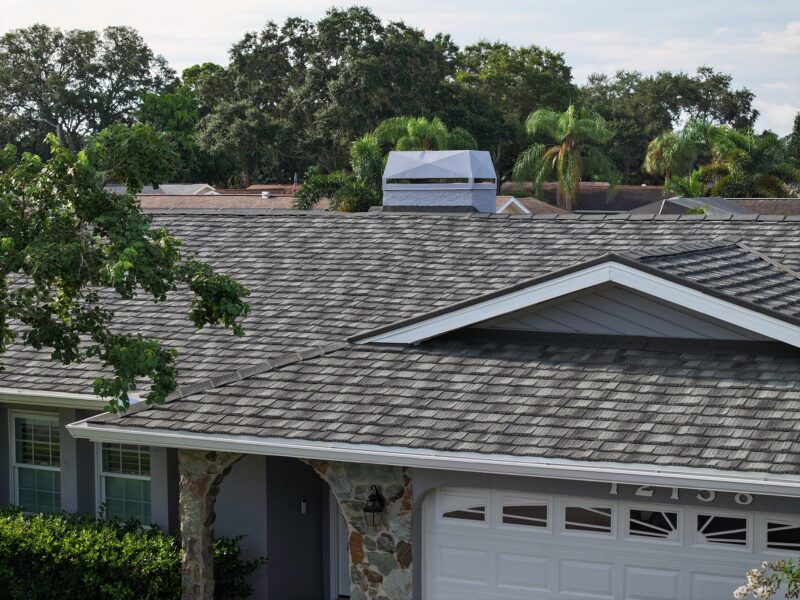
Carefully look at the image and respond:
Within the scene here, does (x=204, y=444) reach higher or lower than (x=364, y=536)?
higher

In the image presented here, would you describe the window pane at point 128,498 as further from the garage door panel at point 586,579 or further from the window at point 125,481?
the garage door panel at point 586,579

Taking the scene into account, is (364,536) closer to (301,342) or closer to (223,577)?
(223,577)

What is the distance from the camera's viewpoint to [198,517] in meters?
11.2

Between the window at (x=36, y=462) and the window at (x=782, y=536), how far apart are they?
7.96 meters

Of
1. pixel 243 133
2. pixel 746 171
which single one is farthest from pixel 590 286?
pixel 243 133

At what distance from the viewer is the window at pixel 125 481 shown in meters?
12.9

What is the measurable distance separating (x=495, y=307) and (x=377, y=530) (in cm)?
246

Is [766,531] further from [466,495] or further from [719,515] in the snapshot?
[466,495]

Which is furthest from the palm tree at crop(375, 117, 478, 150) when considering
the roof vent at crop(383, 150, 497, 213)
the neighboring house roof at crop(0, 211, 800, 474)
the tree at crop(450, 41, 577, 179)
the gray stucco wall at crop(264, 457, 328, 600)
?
the gray stucco wall at crop(264, 457, 328, 600)

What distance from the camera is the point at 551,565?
10.5 metres

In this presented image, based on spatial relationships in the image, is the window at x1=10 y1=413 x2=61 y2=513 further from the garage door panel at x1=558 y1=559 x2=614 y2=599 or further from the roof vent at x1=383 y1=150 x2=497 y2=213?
the roof vent at x1=383 y1=150 x2=497 y2=213

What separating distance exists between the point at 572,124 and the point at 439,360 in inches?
1891

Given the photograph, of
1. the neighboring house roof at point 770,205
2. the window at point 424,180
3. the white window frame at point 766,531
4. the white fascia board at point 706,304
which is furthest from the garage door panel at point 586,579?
the neighboring house roof at point 770,205

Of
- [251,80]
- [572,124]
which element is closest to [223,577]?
[572,124]
